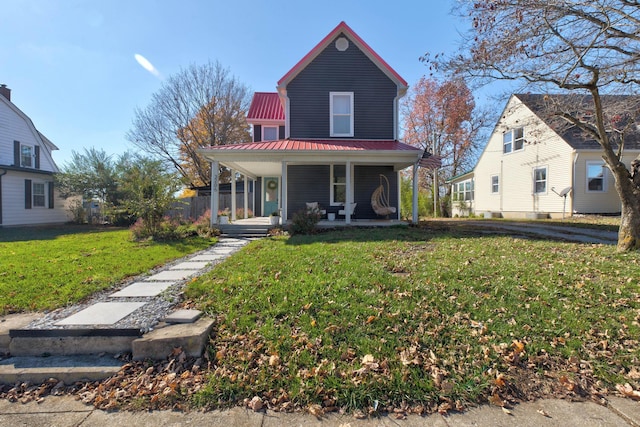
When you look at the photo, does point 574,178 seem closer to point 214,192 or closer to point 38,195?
point 214,192

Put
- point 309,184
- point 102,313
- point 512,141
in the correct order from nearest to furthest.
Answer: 1. point 102,313
2. point 309,184
3. point 512,141

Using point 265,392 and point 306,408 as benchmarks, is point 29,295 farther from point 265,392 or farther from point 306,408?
point 306,408

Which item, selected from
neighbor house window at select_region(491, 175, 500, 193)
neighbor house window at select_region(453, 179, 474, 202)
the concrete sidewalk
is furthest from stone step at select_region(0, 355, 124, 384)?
neighbor house window at select_region(453, 179, 474, 202)

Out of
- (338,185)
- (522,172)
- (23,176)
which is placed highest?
(522,172)

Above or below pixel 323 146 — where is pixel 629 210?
below

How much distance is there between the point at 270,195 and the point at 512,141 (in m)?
15.6

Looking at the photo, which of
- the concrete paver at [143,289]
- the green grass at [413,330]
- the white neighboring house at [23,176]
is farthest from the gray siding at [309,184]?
the white neighboring house at [23,176]

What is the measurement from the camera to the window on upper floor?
1844 centimetres

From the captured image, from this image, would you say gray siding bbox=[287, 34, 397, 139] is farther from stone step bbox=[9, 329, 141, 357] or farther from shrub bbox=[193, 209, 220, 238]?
stone step bbox=[9, 329, 141, 357]

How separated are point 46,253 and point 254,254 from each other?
17.5ft

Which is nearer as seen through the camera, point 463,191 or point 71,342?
point 71,342

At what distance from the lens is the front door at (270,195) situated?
1544 centimetres

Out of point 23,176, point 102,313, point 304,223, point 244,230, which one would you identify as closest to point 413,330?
point 102,313

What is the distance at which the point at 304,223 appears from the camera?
9.70 meters
